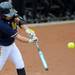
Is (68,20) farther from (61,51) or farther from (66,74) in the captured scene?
(66,74)

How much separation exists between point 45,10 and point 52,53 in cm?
278

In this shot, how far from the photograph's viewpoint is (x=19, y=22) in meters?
6.71

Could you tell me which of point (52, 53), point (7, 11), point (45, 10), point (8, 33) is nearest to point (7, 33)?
point (8, 33)

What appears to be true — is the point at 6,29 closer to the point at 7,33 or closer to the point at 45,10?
the point at 7,33

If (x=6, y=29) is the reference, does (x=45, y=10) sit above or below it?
below

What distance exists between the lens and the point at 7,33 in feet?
20.9

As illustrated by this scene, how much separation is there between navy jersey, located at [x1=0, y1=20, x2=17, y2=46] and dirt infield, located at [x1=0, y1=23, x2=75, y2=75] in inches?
65.0

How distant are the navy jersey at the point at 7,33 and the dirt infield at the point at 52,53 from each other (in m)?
1.65

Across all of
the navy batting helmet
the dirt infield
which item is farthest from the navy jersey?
the dirt infield

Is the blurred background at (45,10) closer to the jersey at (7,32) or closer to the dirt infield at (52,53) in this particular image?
the dirt infield at (52,53)

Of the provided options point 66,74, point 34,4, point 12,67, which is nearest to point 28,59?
point 12,67

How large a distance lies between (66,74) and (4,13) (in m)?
1.96

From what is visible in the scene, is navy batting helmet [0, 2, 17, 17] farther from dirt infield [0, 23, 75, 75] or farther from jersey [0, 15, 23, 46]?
dirt infield [0, 23, 75, 75]

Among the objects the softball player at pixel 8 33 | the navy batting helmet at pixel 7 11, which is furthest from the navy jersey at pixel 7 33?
the navy batting helmet at pixel 7 11
